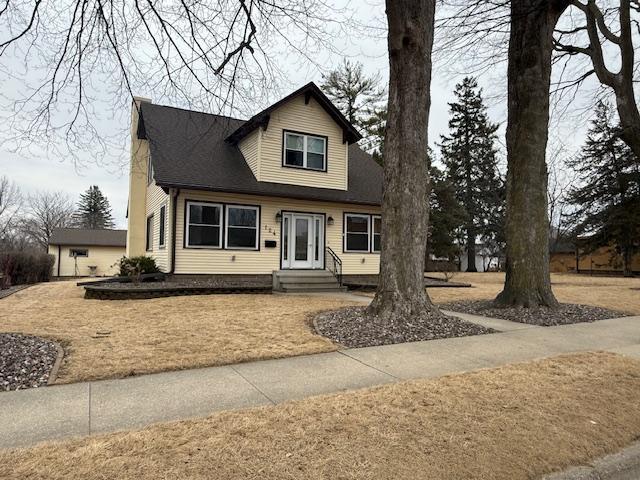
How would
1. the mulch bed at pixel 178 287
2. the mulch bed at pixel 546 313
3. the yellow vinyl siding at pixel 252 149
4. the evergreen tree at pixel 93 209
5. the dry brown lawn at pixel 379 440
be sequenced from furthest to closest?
the evergreen tree at pixel 93 209 → the yellow vinyl siding at pixel 252 149 → the mulch bed at pixel 178 287 → the mulch bed at pixel 546 313 → the dry brown lawn at pixel 379 440

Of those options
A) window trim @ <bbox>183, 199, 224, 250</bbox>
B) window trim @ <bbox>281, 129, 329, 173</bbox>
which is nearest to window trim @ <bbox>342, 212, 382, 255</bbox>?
window trim @ <bbox>281, 129, 329, 173</bbox>

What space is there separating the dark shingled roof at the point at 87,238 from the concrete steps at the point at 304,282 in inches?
951

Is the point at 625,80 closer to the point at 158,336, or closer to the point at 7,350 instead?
the point at 158,336

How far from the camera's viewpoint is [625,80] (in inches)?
416

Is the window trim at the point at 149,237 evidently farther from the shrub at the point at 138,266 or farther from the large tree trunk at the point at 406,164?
the large tree trunk at the point at 406,164

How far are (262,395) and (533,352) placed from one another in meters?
4.01

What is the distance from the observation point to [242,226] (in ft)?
47.0

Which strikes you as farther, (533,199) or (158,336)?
(533,199)

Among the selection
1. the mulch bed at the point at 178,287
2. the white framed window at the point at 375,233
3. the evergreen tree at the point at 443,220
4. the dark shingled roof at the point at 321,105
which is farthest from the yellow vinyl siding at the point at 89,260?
the evergreen tree at the point at 443,220

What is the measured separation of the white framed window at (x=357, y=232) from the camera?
52.9ft

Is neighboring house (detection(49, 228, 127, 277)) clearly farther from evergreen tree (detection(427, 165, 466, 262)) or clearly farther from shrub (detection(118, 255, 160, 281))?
evergreen tree (detection(427, 165, 466, 262))

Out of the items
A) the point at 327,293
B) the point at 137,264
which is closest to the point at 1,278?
the point at 137,264

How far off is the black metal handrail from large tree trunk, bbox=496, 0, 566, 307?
6.41m

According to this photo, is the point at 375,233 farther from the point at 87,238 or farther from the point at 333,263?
the point at 87,238
